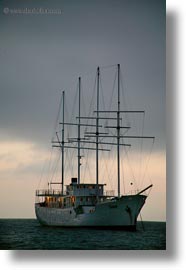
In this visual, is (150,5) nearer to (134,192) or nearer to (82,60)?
(82,60)

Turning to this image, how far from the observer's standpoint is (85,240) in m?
10.0

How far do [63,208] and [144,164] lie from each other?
451 cm

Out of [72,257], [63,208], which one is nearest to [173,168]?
[72,257]

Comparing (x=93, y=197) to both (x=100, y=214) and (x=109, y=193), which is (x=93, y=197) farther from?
(x=109, y=193)

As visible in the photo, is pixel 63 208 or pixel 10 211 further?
pixel 63 208

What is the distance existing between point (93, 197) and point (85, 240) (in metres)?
2.78

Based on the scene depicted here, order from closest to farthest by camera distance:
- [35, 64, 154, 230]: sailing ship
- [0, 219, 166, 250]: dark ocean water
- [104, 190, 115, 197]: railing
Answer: [0, 219, 166, 250]: dark ocean water < [35, 64, 154, 230]: sailing ship < [104, 190, 115, 197]: railing

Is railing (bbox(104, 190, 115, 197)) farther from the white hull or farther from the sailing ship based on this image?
the white hull

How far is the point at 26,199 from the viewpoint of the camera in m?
10.7

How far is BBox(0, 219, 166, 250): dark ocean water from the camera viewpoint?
967 cm

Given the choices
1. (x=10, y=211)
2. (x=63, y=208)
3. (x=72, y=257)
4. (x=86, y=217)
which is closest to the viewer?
(x=72, y=257)

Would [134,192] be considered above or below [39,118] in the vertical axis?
below

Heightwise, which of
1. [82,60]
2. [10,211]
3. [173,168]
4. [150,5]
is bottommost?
[10,211]

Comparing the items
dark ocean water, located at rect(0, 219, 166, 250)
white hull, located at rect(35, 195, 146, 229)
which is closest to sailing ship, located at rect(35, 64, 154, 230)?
white hull, located at rect(35, 195, 146, 229)
